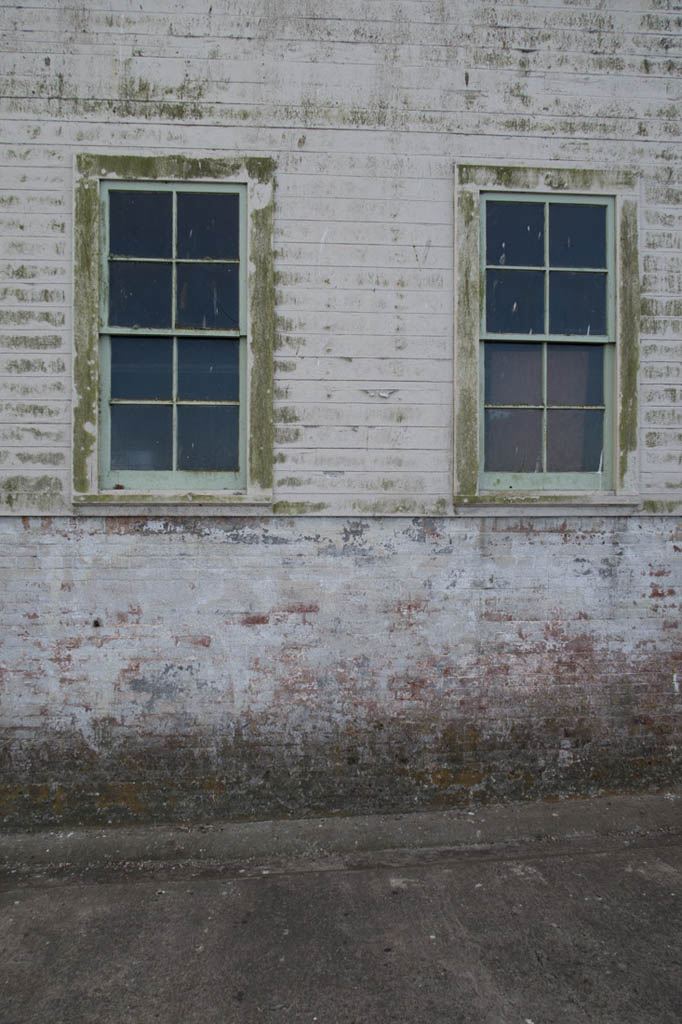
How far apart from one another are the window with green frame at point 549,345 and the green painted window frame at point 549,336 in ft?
0.05

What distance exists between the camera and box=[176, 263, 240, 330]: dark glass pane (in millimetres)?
4504

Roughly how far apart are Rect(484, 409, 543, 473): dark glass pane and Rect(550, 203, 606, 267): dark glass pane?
1062mm

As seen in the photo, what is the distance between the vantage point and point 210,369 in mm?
4520

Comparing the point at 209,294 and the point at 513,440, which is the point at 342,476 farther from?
the point at 209,294

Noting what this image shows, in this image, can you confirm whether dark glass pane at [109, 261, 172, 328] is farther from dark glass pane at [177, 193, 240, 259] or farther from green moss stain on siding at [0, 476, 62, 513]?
green moss stain on siding at [0, 476, 62, 513]

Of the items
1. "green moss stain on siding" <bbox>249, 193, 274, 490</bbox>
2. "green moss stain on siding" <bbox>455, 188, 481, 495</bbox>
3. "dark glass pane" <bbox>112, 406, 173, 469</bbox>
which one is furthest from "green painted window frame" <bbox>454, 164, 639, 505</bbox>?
"dark glass pane" <bbox>112, 406, 173, 469</bbox>

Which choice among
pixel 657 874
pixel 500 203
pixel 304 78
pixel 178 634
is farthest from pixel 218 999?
pixel 304 78

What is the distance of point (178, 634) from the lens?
14.4ft

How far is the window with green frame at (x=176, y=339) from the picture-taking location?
446 cm

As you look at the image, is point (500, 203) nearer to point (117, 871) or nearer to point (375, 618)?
point (375, 618)

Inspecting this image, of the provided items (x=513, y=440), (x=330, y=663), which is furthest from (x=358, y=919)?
(x=513, y=440)

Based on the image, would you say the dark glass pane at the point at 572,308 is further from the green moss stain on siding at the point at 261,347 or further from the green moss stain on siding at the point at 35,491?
the green moss stain on siding at the point at 35,491

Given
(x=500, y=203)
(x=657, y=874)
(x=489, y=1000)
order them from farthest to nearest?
(x=500, y=203) < (x=657, y=874) < (x=489, y=1000)

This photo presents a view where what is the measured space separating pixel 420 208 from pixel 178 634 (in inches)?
124
